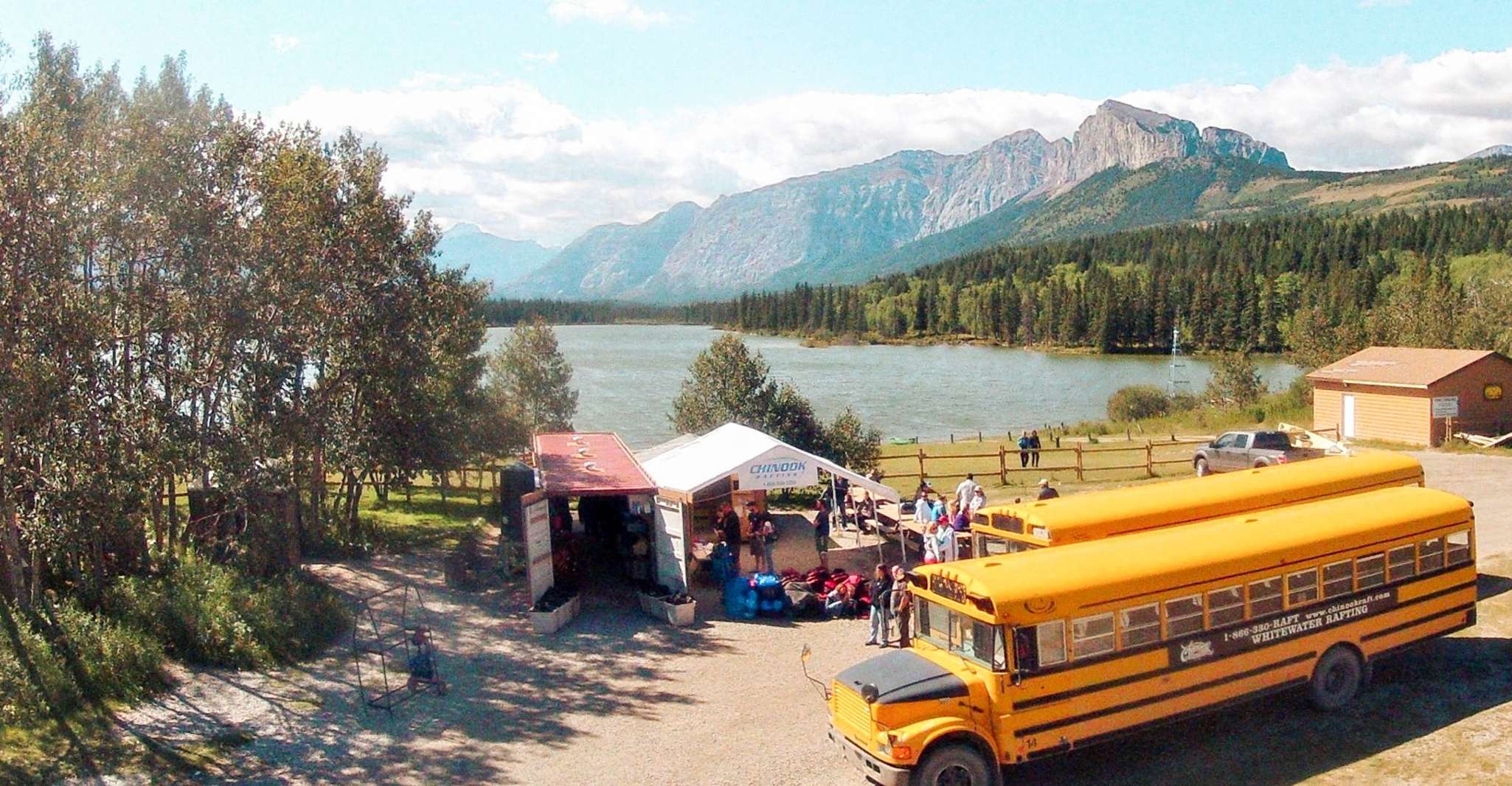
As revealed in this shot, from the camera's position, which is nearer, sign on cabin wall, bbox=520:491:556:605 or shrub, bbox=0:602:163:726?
shrub, bbox=0:602:163:726

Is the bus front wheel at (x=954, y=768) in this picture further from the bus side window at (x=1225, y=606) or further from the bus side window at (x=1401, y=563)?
the bus side window at (x=1401, y=563)

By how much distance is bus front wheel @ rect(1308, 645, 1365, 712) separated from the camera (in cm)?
1255

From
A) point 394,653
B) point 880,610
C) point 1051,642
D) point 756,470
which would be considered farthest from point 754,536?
point 1051,642

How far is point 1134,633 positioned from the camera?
11.1m

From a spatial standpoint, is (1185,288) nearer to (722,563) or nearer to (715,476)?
(722,563)

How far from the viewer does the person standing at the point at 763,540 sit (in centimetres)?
2058

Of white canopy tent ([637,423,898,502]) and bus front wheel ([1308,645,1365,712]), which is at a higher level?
white canopy tent ([637,423,898,502])

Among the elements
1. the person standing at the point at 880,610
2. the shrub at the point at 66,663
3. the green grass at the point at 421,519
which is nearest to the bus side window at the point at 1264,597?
the person standing at the point at 880,610

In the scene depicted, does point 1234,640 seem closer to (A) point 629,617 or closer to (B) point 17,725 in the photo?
(A) point 629,617

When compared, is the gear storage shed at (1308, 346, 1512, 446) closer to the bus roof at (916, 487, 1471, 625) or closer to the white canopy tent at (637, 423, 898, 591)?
the white canopy tent at (637, 423, 898, 591)

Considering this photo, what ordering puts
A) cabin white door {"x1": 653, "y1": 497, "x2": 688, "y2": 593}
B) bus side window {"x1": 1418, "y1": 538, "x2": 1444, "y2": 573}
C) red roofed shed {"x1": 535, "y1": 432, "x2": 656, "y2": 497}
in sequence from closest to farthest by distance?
bus side window {"x1": 1418, "y1": 538, "x2": 1444, "y2": 573}
cabin white door {"x1": 653, "y1": 497, "x2": 688, "y2": 593}
red roofed shed {"x1": 535, "y1": 432, "x2": 656, "y2": 497}

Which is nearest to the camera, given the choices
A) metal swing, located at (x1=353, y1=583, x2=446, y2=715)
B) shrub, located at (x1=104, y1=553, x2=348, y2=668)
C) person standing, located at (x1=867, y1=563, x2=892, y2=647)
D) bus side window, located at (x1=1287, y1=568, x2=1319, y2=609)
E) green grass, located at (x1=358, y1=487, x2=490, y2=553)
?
bus side window, located at (x1=1287, y1=568, x2=1319, y2=609)

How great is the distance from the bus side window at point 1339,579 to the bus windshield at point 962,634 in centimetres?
470

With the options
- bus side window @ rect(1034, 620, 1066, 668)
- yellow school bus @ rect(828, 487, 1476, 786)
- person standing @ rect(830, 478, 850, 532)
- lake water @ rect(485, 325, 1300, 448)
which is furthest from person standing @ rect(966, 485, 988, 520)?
lake water @ rect(485, 325, 1300, 448)
